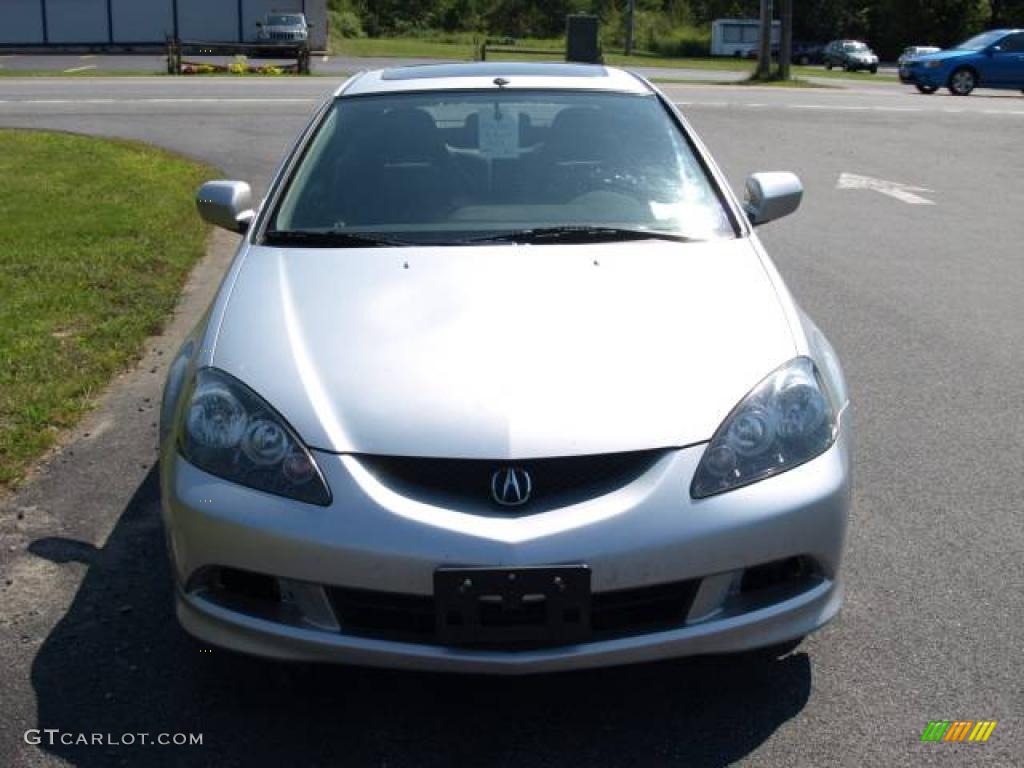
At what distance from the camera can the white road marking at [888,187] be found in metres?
12.6

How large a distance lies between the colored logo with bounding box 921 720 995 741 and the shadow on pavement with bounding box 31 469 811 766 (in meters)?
0.32

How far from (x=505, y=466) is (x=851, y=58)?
5897 centimetres

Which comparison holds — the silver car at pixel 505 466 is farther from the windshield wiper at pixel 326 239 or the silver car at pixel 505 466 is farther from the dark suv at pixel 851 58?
the dark suv at pixel 851 58

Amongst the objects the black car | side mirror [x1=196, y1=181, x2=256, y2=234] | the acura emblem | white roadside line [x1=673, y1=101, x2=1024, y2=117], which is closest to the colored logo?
the acura emblem

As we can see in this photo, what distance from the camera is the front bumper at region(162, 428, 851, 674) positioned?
9.88 ft

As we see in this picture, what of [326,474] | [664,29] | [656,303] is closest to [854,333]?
[656,303]

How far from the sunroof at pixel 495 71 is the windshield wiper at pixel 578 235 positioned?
4.00 feet

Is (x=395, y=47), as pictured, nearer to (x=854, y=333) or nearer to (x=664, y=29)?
(x=664, y=29)

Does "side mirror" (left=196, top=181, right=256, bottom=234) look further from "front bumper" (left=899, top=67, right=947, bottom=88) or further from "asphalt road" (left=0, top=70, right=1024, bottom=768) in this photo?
"front bumper" (left=899, top=67, right=947, bottom=88)

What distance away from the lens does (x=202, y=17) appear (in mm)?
56938

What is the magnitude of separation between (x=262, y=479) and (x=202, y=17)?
5749 cm

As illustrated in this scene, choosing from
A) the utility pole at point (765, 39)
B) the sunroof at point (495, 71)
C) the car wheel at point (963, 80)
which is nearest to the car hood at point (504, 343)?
the sunroof at point (495, 71)

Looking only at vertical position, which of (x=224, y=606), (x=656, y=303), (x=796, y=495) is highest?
(x=656, y=303)

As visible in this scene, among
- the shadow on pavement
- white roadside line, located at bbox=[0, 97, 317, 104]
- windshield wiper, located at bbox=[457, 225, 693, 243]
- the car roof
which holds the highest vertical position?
the car roof
